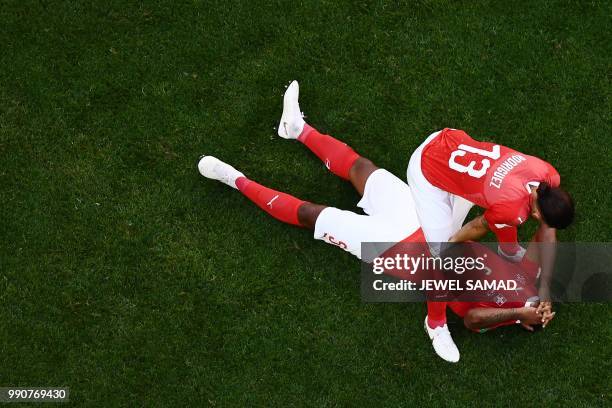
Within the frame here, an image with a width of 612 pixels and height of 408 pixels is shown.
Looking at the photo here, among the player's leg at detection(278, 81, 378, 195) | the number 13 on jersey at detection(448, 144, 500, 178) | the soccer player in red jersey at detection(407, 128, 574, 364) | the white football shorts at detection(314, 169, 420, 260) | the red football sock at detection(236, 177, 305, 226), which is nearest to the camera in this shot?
the soccer player in red jersey at detection(407, 128, 574, 364)

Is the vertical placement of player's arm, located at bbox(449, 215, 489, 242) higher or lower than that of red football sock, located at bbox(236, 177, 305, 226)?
higher

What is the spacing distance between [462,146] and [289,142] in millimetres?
2081

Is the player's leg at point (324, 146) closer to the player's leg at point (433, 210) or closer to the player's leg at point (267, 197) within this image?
the player's leg at point (267, 197)

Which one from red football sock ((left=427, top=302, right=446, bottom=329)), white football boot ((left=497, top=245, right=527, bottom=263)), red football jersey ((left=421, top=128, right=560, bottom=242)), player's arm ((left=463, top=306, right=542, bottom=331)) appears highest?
red football jersey ((left=421, top=128, right=560, bottom=242))

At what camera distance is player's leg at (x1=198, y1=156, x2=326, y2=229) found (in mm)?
7660

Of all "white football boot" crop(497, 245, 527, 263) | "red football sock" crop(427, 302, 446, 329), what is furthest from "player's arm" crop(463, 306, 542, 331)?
"white football boot" crop(497, 245, 527, 263)

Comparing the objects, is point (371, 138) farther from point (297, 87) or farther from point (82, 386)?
point (82, 386)

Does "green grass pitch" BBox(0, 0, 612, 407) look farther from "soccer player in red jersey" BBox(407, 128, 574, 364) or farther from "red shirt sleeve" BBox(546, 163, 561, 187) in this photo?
"red shirt sleeve" BBox(546, 163, 561, 187)

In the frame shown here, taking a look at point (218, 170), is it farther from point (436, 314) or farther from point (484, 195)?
point (484, 195)

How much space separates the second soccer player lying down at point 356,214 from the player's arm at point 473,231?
0.15m

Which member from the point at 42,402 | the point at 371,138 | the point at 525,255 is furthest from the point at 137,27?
the point at 525,255

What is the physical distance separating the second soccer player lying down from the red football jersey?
0.50 metres

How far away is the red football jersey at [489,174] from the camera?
21.0 ft

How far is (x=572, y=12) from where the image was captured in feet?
28.4
